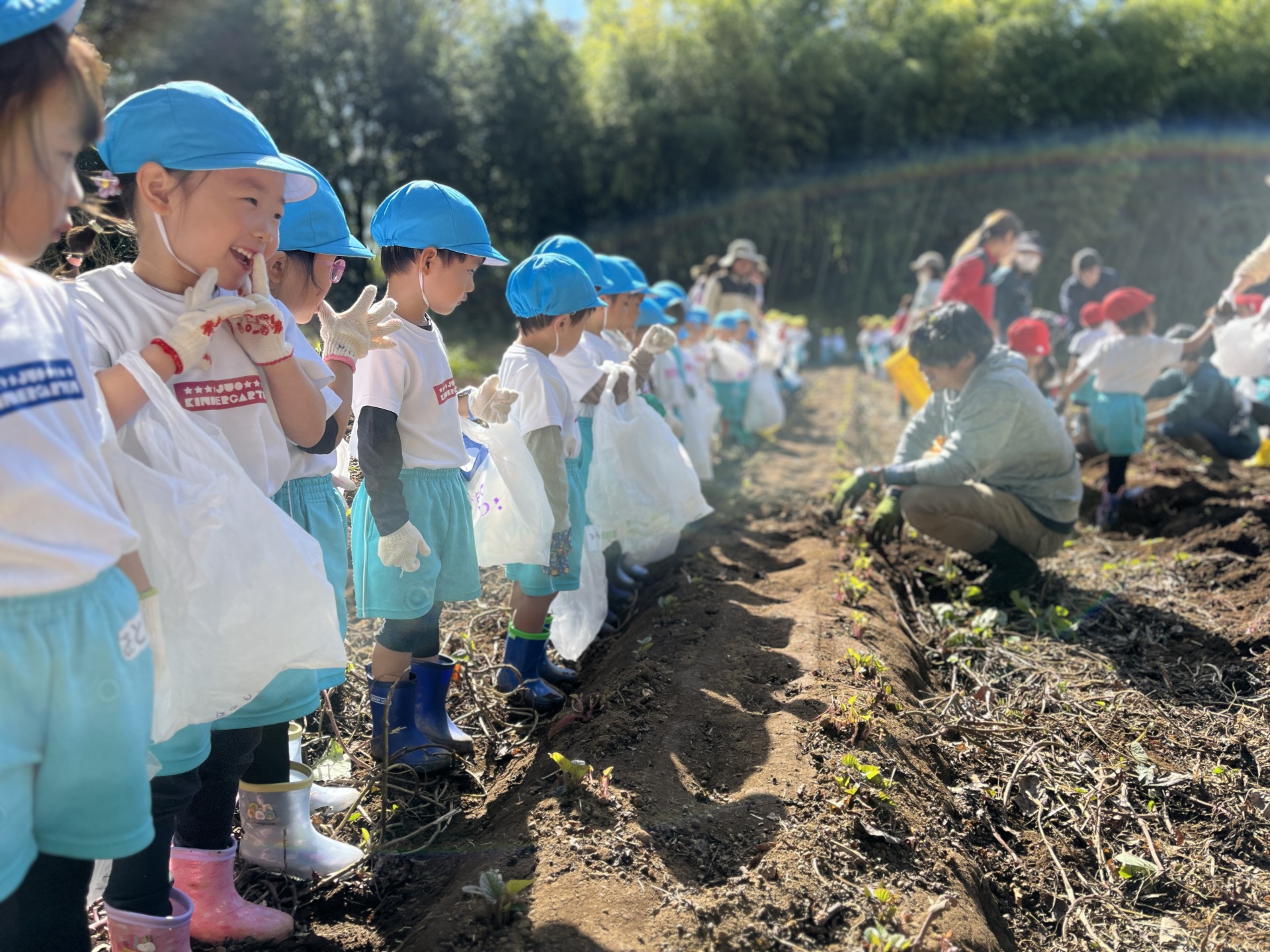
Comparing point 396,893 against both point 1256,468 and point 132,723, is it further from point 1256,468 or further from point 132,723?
point 1256,468

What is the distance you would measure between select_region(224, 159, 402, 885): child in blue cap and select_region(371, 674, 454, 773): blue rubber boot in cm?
33

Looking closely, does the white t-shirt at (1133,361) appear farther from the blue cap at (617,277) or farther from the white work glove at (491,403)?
the white work glove at (491,403)

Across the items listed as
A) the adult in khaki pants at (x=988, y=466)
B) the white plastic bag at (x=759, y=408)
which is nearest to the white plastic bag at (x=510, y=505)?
the adult in khaki pants at (x=988, y=466)

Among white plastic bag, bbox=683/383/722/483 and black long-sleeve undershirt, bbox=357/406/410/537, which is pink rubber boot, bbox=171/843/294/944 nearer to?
black long-sleeve undershirt, bbox=357/406/410/537

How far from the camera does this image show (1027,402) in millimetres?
4195

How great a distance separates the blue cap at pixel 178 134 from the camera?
1.62 metres

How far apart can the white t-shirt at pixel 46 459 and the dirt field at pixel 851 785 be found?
1012 millimetres

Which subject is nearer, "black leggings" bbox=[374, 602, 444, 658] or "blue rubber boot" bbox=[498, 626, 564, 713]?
"black leggings" bbox=[374, 602, 444, 658]

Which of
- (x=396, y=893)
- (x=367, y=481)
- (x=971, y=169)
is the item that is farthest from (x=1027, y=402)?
(x=971, y=169)

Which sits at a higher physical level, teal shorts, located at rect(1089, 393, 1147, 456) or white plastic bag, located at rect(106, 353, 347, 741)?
white plastic bag, located at rect(106, 353, 347, 741)

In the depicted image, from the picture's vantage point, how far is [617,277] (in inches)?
179

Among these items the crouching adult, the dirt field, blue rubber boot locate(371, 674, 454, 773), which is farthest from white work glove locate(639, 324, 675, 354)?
the crouching adult

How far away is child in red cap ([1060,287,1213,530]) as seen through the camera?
5.65m

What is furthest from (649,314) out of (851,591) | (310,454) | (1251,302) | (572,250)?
(1251,302)
